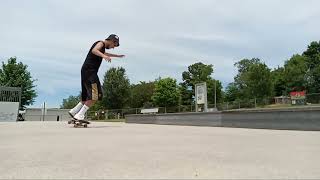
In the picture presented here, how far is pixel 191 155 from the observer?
15.4ft

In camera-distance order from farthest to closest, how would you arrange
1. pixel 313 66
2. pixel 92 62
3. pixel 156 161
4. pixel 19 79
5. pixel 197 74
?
pixel 197 74, pixel 313 66, pixel 19 79, pixel 92 62, pixel 156 161

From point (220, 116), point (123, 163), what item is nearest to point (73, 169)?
point (123, 163)

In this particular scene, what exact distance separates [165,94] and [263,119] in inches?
2886

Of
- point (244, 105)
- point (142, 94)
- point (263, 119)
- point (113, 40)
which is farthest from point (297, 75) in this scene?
point (113, 40)

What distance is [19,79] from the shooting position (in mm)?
49500

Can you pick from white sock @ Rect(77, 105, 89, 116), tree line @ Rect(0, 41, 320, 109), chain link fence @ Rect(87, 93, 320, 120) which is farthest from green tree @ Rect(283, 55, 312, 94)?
white sock @ Rect(77, 105, 89, 116)

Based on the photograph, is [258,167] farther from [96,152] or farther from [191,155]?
[96,152]

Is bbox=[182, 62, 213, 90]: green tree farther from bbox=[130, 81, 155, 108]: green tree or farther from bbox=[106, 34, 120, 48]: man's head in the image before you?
bbox=[106, 34, 120, 48]: man's head

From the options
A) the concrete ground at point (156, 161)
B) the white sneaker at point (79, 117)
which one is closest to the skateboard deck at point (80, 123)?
the white sneaker at point (79, 117)

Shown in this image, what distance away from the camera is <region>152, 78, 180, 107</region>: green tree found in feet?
283

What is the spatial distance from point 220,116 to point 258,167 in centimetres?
1114

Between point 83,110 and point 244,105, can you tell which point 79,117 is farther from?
point 244,105

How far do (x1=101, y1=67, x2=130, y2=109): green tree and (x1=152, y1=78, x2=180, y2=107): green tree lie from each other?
66.5 ft

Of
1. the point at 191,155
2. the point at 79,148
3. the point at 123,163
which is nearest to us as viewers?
the point at 123,163
